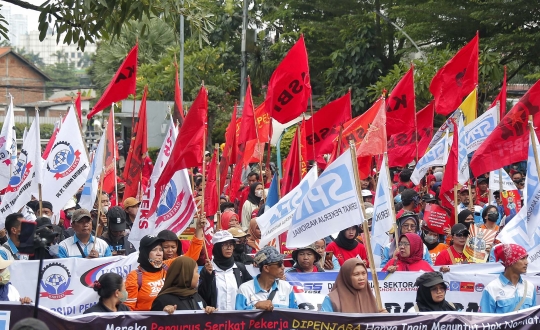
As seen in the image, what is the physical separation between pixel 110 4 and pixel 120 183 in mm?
6893

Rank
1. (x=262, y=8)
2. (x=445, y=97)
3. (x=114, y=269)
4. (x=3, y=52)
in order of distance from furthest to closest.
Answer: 1. (x=3, y=52)
2. (x=262, y=8)
3. (x=445, y=97)
4. (x=114, y=269)

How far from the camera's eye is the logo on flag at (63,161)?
11.2 m

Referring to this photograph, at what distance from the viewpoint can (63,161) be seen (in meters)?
11.2

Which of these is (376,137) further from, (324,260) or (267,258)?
(267,258)

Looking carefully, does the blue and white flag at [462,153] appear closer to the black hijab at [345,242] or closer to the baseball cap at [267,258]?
the black hijab at [345,242]

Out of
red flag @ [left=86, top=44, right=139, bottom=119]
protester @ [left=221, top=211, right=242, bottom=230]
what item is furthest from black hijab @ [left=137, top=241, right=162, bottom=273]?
red flag @ [left=86, top=44, right=139, bottom=119]

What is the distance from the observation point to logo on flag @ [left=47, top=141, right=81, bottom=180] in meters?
11.2

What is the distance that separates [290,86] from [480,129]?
2.49 metres

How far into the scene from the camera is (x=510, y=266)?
7.29 metres

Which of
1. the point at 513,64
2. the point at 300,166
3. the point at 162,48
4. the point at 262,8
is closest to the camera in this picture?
the point at 300,166

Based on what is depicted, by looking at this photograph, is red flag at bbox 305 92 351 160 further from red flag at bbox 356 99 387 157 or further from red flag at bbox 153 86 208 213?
red flag at bbox 153 86 208 213

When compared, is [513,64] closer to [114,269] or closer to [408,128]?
[408,128]

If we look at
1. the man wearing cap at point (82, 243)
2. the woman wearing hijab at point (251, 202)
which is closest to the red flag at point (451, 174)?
the woman wearing hijab at point (251, 202)

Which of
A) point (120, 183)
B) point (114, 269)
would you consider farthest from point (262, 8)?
point (114, 269)
